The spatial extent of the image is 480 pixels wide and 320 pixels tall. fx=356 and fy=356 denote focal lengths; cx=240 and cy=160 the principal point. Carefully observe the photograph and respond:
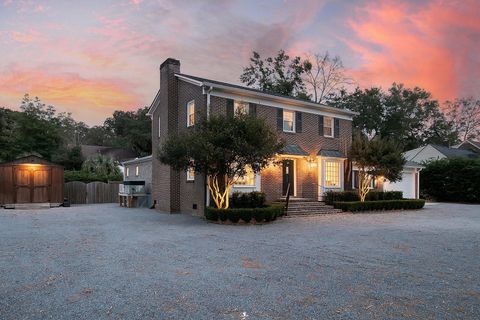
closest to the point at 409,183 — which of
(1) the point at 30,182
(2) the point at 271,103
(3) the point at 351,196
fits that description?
(3) the point at 351,196

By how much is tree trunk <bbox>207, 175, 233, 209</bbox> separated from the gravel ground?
3008mm

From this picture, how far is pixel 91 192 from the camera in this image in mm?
25750

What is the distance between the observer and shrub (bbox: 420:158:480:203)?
26.1 m

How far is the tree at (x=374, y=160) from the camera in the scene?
18781 mm

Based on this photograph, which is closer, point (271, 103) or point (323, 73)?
point (271, 103)

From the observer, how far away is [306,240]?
31.5ft

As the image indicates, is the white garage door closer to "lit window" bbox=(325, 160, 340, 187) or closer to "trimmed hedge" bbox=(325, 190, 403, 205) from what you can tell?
"trimmed hedge" bbox=(325, 190, 403, 205)

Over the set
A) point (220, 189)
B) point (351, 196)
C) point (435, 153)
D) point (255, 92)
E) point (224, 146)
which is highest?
point (255, 92)

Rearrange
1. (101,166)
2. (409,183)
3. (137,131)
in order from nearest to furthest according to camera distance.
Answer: (409,183) < (101,166) < (137,131)

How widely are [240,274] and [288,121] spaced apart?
1326 centimetres

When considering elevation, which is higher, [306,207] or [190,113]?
[190,113]

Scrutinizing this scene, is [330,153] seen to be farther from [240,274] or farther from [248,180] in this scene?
[240,274]

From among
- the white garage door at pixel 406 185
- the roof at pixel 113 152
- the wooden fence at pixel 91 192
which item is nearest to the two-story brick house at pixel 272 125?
the wooden fence at pixel 91 192

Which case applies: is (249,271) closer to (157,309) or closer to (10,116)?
(157,309)
